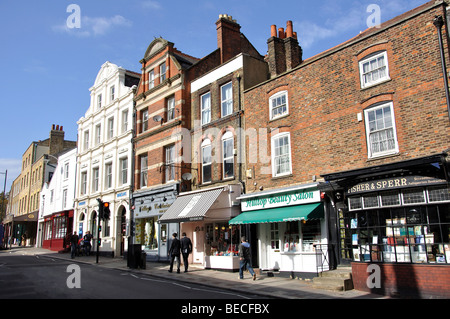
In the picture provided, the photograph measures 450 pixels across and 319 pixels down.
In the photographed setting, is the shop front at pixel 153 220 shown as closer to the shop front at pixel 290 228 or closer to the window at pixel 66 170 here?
the shop front at pixel 290 228

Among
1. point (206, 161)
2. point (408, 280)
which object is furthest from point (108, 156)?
point (408, 280)

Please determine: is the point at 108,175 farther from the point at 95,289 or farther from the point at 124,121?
the point at 95,289

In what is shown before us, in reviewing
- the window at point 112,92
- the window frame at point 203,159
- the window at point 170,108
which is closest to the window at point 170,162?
the window at point 170,108

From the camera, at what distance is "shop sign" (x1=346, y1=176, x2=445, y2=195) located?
1088cm

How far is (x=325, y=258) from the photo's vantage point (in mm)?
13555

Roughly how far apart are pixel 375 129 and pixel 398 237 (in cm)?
369

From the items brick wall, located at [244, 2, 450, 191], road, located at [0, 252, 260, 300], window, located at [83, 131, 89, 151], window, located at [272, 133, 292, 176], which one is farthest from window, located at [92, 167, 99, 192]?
window, located at [272, 133, 292, 176]

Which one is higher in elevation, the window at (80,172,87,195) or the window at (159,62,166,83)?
the window at (159,62,166,83)

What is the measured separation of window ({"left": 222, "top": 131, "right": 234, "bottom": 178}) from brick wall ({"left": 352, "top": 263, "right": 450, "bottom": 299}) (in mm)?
8372

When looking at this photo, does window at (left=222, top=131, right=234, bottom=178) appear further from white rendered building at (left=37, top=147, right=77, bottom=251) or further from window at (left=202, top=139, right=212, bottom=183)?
white rendered building at (left=37, top=147, right=77, bottom=251)

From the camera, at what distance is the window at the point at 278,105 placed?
1645 cm
